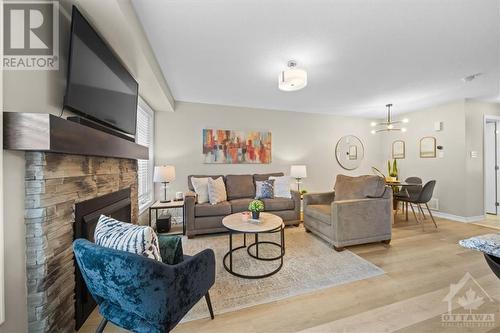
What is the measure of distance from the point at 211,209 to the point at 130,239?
206 cm

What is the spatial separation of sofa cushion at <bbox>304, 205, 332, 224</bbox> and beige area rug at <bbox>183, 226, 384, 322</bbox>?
0.34 metres

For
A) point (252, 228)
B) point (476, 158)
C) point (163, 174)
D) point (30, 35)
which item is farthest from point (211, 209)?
point (476, 158)

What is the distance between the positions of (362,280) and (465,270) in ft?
3.82

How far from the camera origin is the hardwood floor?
4.42 ft

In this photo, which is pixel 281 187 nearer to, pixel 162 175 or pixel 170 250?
pixel 162 175

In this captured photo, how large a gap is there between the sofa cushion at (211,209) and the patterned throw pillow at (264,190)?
2.23 ft

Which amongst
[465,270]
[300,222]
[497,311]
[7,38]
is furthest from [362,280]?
[7,38]

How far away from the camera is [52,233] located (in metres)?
1.11

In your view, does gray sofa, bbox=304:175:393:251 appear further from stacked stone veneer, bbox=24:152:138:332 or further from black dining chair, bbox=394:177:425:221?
stacked stone veneer, bbox=24:152:138:332

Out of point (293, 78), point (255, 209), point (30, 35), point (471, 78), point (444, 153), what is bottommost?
point (255, 209)

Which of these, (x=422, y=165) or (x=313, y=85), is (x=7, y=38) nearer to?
(x=313, y=85)

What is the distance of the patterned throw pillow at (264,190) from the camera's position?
3.53 m

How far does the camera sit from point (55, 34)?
120 cm

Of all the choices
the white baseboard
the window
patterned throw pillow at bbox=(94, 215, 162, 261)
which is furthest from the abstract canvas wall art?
the white baseboard
